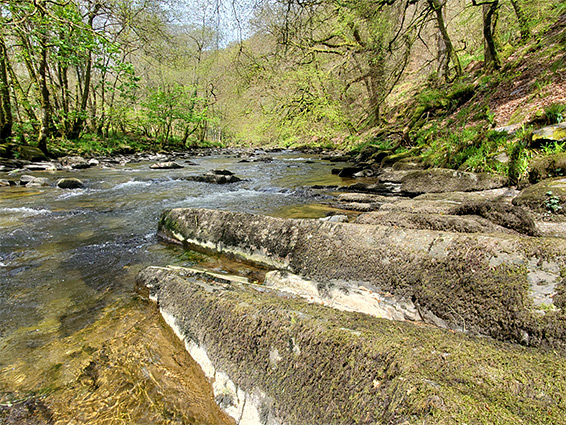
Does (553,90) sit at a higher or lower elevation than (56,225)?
higher

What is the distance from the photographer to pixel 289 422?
1209mm

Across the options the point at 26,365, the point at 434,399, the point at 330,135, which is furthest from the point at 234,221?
the point at 330,135

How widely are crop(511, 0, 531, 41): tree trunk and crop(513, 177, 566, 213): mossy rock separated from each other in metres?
8.12

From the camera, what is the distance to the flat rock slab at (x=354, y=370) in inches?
36.3

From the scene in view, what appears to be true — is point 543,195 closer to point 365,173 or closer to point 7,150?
point 365,173

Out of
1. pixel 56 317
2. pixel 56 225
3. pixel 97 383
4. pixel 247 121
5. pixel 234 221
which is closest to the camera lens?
pixel 97 383

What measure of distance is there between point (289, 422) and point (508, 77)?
1262 centimetres

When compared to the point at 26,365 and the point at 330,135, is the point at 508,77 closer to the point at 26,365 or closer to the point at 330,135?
the point at 330,135

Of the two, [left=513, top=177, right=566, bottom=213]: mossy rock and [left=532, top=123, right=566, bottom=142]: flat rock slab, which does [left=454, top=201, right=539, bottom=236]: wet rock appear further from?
[left=532, top=123, right=566, bottom=142]: flat rock slab

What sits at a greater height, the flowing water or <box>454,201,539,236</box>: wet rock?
<box>454,201,539,236</box>: wet rock

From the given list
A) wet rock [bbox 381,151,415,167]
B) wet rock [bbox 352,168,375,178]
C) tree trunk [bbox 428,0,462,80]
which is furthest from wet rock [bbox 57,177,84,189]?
tree trunk [bbox 428,0,462,80]

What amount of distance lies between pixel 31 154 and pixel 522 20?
20378 mm

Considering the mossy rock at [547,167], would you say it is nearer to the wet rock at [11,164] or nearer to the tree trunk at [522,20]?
the tree trunk at [522,20]

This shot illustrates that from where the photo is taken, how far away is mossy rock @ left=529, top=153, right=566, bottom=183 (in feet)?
13.3
